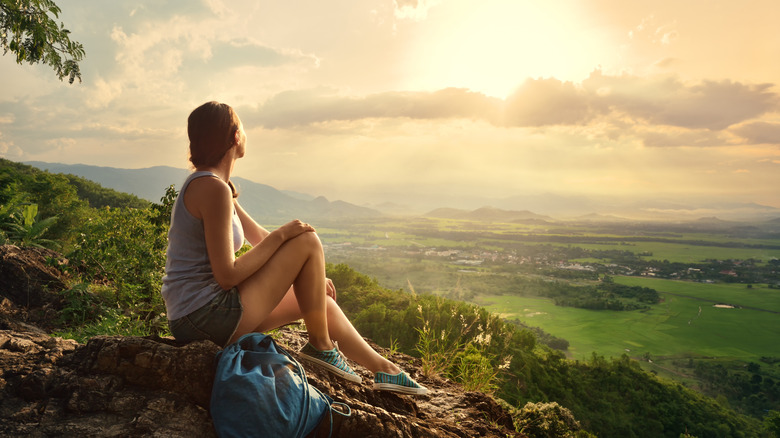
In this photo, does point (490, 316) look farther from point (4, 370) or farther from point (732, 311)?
point (732, 311)

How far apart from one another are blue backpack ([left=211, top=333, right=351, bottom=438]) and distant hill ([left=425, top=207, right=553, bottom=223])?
474 feet

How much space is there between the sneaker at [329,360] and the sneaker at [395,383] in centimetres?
16

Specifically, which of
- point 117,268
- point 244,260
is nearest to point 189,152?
point 244,260

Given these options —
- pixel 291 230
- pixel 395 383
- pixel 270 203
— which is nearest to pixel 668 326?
pixel 395 383

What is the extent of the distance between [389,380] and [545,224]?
485ft

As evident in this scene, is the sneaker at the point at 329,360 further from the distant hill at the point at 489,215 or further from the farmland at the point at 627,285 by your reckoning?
the distant hill at the point at 489,215

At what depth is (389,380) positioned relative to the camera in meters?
3.17

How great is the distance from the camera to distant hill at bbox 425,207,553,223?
14762 cm

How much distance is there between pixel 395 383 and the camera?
319 centimetres

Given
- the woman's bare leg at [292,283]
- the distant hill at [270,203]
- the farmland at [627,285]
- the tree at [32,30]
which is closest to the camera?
the woman's bare leg at [292,283]

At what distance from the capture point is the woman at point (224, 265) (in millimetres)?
2629

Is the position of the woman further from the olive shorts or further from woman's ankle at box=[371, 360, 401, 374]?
woman's ankle at box=[371, 360, 401, 374]

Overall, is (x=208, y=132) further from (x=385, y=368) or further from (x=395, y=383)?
(x=395, y=383)

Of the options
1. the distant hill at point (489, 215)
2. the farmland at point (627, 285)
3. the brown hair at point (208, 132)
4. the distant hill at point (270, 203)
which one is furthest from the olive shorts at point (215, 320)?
the distant hill at point (489, 215)
